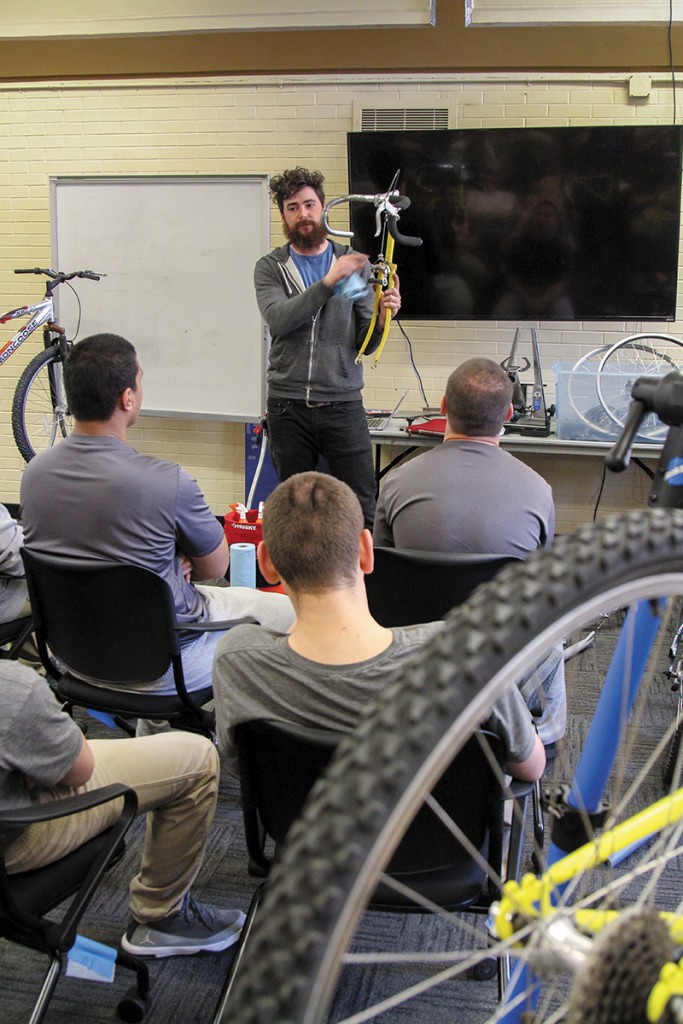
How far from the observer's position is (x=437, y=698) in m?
0.55

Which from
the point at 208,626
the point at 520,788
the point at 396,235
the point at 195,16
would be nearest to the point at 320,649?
the point at 520,788

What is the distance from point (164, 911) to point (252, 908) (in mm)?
406

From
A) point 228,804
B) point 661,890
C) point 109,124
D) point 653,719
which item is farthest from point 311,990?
point 109,124

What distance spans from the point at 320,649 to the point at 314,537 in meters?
0.17

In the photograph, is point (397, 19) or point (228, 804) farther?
point (397, 19)

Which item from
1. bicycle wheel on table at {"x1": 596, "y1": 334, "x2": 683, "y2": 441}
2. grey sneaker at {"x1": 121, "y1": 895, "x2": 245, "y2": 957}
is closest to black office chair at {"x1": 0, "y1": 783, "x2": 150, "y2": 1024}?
grey sneaker at {"x1": 121, "y1": 895, "x2": 245, "y2": 957}

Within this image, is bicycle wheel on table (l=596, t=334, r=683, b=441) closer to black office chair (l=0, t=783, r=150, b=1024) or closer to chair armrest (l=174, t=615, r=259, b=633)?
chair armrest (l=174, t=615, r=259, b=633)

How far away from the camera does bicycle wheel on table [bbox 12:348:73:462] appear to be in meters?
4.79

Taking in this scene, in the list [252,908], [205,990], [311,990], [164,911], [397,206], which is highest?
[397,206]

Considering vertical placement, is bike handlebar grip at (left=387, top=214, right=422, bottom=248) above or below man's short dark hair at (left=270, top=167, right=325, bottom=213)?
below

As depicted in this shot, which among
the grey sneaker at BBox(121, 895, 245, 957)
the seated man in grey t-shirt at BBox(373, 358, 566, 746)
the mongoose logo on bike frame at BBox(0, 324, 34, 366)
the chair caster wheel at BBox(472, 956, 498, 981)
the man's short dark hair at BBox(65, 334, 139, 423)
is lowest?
the chair caster wheel at BBox(472, 956, 498, 981)

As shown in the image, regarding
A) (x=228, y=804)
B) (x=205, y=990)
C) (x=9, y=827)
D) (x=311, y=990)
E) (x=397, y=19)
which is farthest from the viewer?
(x=397, y=19)

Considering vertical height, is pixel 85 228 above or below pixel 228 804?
above

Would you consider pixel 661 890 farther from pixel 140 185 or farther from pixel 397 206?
pixel 140 185
